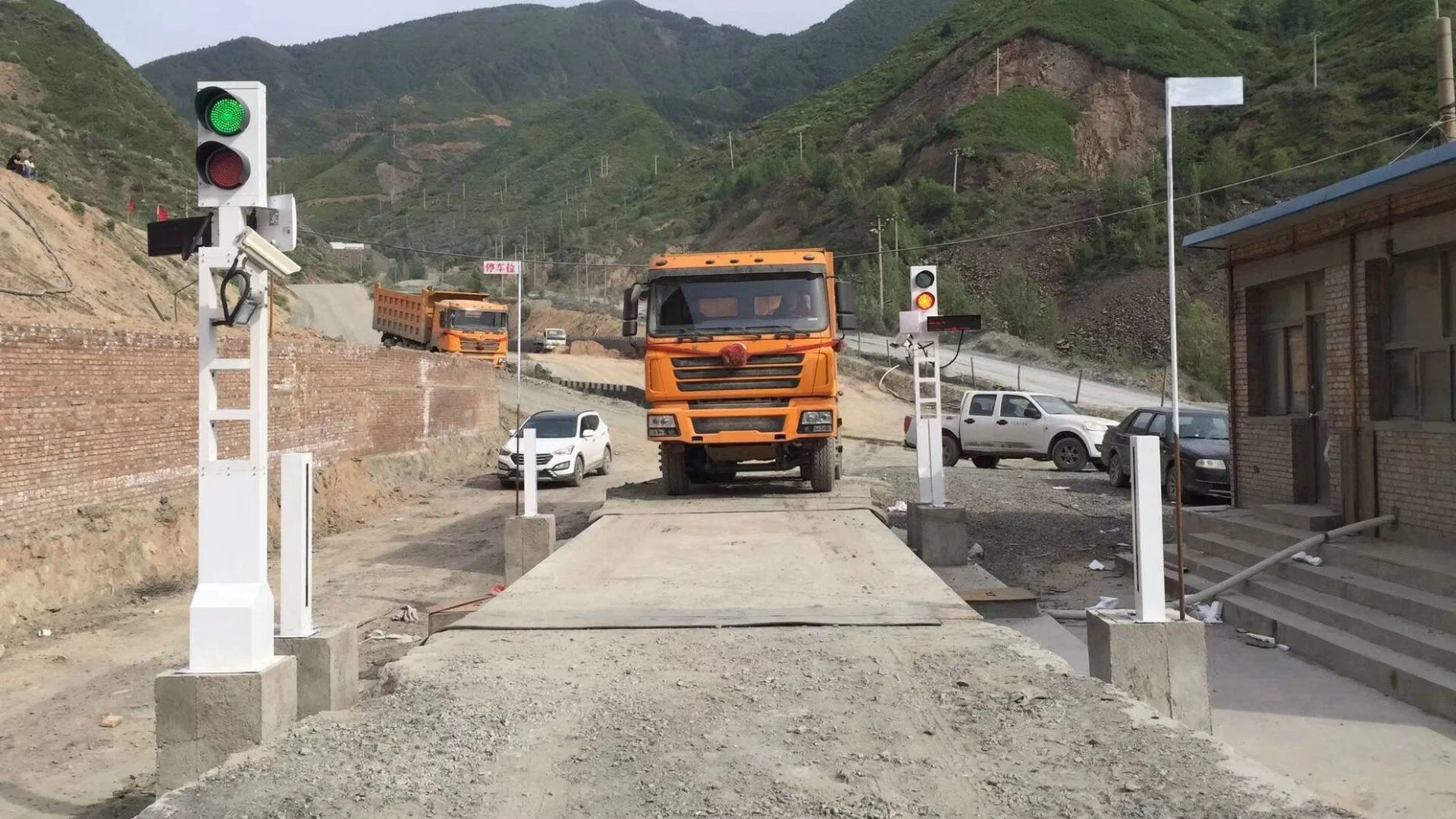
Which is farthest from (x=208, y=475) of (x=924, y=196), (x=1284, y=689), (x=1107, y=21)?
(x=1107, y=21)

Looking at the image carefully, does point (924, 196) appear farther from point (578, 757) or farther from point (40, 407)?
point (578, 757)

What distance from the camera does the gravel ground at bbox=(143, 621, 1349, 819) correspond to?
430cm

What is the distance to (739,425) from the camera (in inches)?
528

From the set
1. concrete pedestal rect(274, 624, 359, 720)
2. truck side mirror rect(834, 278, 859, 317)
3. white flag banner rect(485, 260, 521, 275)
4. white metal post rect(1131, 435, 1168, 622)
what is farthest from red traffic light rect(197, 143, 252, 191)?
white flag banner rect(485, 260, 521, 275)

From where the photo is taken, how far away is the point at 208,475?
546cm

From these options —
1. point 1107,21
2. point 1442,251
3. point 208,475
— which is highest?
point 1107,21

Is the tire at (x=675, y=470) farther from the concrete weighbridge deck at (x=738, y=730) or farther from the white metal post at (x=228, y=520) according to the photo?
the white metal post at (x=228, y=520)

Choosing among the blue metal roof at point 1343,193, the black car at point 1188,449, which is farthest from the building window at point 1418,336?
the black car at point 1188,449

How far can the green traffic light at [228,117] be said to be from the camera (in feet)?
18.3

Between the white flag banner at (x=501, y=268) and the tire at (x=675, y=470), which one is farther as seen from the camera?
the white flag banner at (x=501, y=268)

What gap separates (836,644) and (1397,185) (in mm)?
7387

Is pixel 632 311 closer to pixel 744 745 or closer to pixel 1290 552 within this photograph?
pixel 1290 552

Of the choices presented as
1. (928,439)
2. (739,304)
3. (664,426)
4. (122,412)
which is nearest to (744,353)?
(739,304)

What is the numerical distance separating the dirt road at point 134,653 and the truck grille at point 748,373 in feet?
12.5
